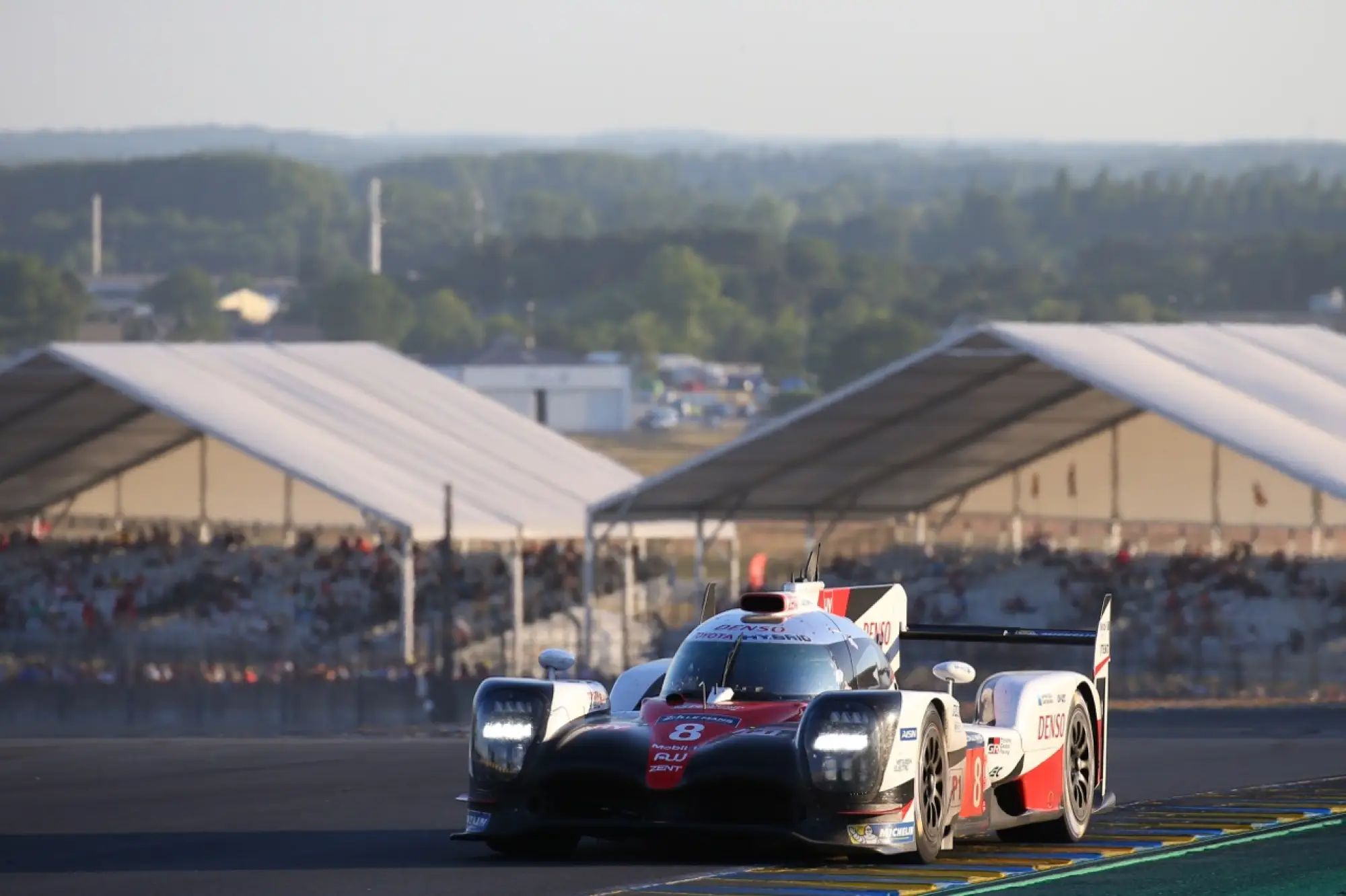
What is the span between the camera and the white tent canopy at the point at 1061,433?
1460 inches

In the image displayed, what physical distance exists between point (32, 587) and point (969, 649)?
19091 millimetres

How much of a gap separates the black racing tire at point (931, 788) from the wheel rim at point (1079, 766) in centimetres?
165

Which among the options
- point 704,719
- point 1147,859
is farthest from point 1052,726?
point 704,719

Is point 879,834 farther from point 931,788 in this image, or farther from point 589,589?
point 589,589

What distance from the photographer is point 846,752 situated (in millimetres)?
12836

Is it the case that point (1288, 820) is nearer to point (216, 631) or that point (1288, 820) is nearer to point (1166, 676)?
point (1166, 676)

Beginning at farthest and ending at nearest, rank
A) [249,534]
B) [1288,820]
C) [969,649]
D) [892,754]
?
[249,534], [969,649], [1288,820], [892,754]

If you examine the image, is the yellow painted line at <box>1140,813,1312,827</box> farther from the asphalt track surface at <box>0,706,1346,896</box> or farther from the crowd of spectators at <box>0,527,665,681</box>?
the crowd of spectators at <box>0,527,665,681</box>

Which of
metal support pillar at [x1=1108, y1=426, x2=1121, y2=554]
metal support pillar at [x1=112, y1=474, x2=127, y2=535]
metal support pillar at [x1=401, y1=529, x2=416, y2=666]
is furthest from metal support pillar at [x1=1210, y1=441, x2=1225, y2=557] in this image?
metal support pillar at [x1=112, y1=474, x2=127, y2=535]

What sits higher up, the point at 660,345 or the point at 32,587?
the point at 660,345

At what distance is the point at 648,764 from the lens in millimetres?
13141

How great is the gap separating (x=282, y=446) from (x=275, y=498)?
40.0ft

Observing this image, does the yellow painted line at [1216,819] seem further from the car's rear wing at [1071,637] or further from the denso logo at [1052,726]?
A: the denso logo at [1052,726]

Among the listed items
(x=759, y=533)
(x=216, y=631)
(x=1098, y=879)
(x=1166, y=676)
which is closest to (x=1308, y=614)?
(x=1166, y=676)
